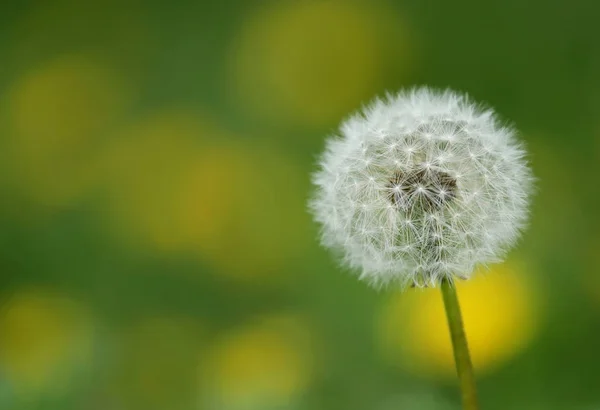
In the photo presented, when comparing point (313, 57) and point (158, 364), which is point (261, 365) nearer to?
point (158, 364)

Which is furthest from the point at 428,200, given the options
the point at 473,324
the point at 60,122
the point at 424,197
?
the point at 60,122

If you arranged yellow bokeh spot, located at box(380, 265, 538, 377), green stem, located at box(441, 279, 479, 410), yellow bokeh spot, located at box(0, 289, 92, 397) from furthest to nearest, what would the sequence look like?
yellow bokeh spot, located at box(0, 289, 92, 397) < yellow bokeh spot, located at box(380, 265, 538, 377) < green stem, located at box(441, 279, 479, 410)

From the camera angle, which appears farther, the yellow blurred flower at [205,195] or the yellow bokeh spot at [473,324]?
the yellow blurred flower at [205,195]


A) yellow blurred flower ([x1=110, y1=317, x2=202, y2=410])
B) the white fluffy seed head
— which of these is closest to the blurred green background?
yellow blurred flower ([x1=110, y1=317, x2=202, y2=410])

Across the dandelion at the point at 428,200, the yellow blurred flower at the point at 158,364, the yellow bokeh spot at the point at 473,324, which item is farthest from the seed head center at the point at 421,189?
the yellow blurred flower at the point at 158,364

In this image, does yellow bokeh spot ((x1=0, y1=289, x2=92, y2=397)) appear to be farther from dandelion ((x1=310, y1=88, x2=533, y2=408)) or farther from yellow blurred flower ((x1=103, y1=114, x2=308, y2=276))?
dandelion ((x1=310, y1=88, x2=533, y2=408))

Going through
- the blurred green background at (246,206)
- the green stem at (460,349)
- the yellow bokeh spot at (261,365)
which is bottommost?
the green stem at (460,349)

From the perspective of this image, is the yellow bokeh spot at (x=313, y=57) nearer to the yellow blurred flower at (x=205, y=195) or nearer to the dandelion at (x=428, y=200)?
the yellow blurred flower at (x=205, y=195)
